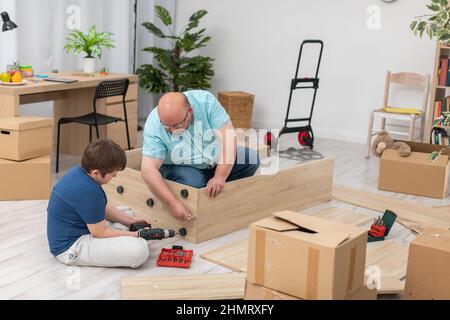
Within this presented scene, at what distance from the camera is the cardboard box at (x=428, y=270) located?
2498 millimetres

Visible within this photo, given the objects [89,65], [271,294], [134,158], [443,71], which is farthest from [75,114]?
[271,294]

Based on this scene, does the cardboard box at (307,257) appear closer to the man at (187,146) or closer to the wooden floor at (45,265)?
the wooden floor at (45,265)

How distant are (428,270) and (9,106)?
301 cm

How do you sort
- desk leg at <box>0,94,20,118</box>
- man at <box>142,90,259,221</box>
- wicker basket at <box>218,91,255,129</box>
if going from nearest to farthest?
man at <box>142,90,259,221</box> → desk leg at <box>0,94,20,118</box> → wicker basket at <box>218,91,255,129</box>

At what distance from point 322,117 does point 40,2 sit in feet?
9.50

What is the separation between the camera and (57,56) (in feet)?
19.5

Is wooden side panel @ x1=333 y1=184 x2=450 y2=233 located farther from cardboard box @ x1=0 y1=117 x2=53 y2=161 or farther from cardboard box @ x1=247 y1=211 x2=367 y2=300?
cardboard box @ x1=0 y1=117 x2=53 y2=161

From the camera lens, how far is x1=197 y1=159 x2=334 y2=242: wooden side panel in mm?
3340

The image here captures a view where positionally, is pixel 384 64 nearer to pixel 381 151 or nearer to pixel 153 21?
pixel 381 151

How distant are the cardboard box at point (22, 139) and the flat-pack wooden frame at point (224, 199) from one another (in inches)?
22.3

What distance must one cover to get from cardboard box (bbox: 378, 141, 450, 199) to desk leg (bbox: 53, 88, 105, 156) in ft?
7.53

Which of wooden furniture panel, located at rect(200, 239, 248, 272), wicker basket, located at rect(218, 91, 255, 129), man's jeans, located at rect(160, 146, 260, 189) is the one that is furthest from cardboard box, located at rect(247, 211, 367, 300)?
wicker basket, located at rect(218, 91, 255, 129)

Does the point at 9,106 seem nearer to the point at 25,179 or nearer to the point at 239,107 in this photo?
the point at 25,179

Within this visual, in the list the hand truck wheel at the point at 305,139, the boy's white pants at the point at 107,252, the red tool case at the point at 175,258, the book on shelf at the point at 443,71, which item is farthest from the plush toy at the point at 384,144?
the boy's white pants at the point at 107,252
